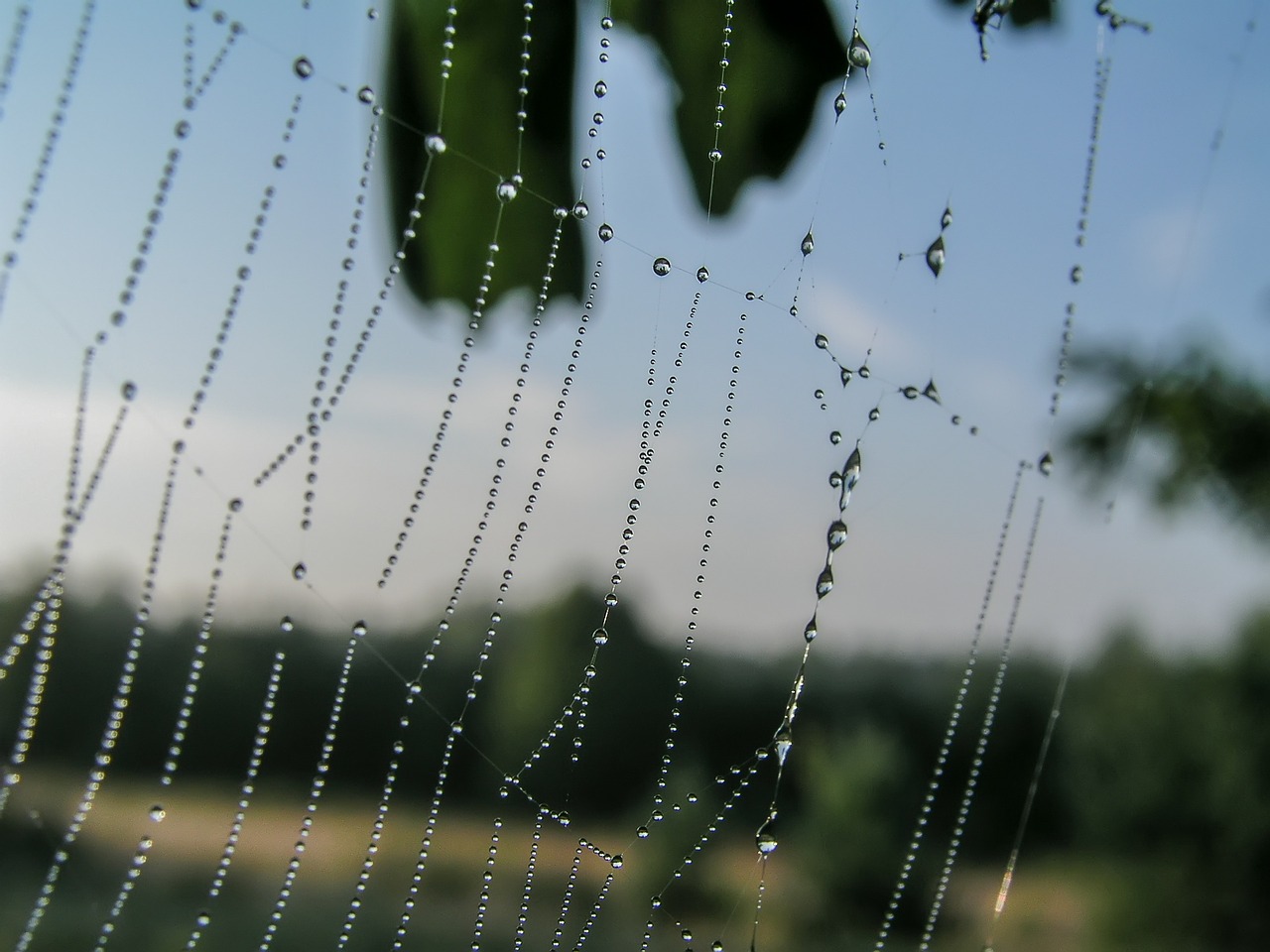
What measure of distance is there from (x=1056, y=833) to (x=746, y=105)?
4.55m

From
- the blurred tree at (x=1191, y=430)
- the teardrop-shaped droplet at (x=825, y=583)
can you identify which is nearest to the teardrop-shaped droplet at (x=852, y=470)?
the teardrop-shaped droplet at (x=825, y=583)

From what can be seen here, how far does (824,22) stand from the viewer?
16.1 inches

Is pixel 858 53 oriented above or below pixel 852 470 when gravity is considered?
above

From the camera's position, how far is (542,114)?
1.32ft

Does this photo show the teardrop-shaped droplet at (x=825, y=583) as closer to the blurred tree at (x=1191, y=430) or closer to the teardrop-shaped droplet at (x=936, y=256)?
the teardrop-shaped droplet at (x=936, y=256)

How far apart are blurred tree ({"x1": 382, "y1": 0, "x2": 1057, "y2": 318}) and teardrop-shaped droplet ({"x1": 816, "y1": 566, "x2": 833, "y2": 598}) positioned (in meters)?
0.22

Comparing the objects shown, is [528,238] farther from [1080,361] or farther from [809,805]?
[809,805]

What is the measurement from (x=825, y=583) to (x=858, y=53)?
27cm

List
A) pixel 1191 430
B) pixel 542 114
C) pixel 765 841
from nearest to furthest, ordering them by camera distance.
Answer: pixel 542 114 < pixel 765 841 < pixel 1191 430

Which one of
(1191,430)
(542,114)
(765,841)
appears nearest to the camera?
(542,114)

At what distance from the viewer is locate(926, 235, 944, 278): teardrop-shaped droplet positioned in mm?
572

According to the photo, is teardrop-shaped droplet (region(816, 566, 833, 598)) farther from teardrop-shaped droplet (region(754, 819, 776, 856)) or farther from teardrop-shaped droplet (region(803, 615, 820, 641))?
teardrop-shaped droplet (region(754, 819, 776, 856))

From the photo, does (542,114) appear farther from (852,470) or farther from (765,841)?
(765,841)

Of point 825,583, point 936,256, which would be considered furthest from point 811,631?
point 936,256
